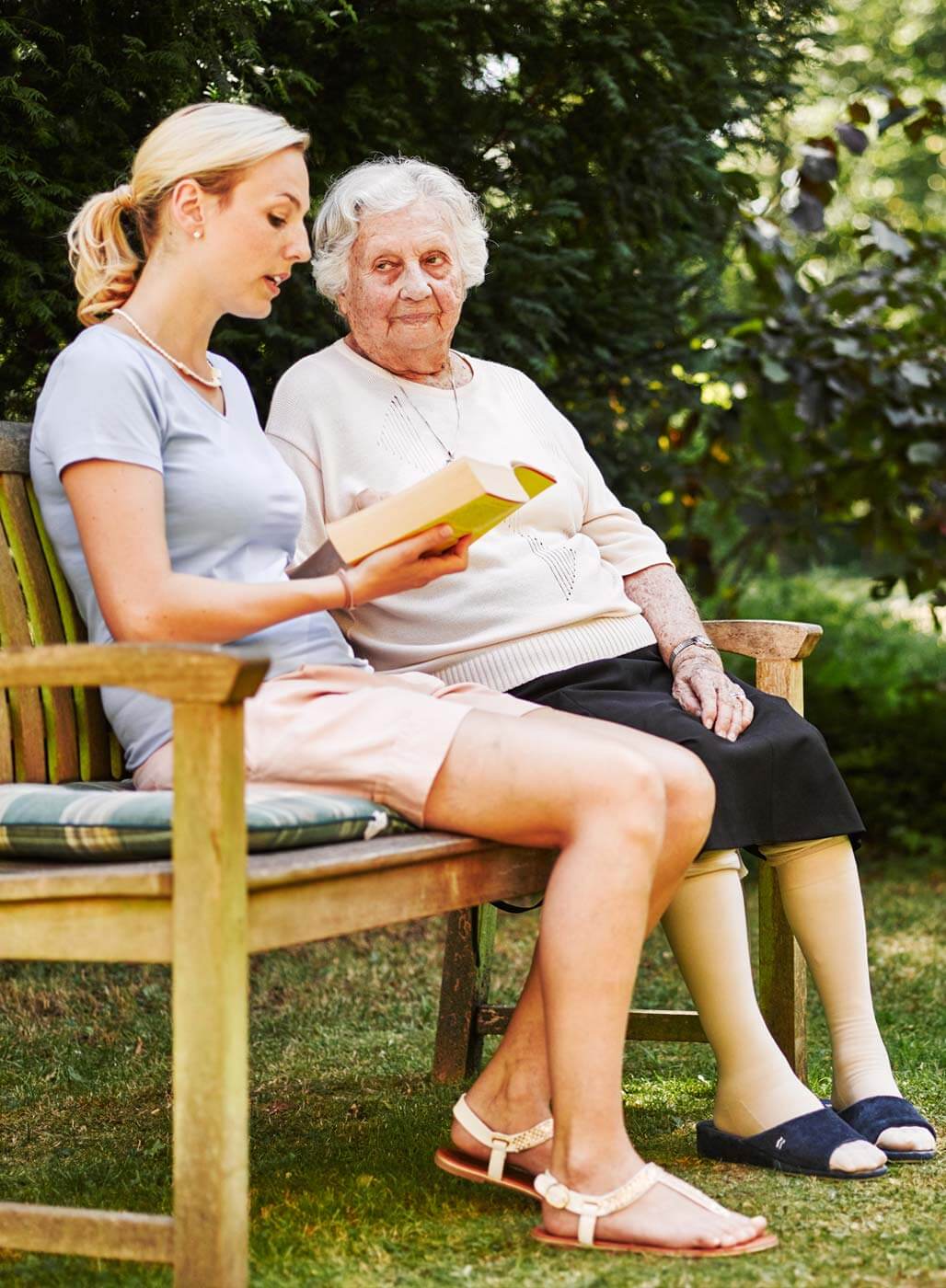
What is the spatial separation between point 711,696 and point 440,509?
0.71m

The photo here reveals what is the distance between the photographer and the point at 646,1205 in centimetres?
195

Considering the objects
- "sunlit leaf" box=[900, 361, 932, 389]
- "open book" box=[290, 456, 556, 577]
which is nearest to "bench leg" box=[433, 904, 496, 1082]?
"open book" box=[290, 456, 556, 577]

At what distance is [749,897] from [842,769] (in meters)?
1.11

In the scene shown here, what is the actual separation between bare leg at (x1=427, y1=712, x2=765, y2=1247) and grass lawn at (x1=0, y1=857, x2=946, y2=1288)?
0.10 meters

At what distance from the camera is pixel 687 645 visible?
2717 mm

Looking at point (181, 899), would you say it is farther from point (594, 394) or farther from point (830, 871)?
point (594, 394)

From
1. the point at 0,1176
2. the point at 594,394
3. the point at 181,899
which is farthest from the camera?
the point at 594,394

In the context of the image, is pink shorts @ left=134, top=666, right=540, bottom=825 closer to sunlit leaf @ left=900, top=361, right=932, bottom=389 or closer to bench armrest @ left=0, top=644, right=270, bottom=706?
bench armrest @ left=0, top=644, right=270, bottom=706

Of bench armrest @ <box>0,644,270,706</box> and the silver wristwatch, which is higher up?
bench armrest @ <box>0,644,270,706</box>

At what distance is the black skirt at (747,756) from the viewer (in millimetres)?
2408

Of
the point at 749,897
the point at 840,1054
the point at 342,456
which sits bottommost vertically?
the point at 749,897

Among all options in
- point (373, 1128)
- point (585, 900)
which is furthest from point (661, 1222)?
point (373, 1128)

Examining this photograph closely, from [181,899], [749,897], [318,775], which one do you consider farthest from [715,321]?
[181,899]

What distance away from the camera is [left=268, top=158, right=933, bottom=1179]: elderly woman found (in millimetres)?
2371
